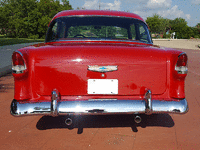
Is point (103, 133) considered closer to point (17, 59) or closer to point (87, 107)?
point (87, 107)

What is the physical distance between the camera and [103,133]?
10.4 ft

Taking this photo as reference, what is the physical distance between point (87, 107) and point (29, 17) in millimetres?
55764

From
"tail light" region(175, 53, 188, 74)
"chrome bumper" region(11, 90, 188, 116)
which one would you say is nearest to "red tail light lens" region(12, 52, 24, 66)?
"chrome bumper" region(11, 90, 188, 116)

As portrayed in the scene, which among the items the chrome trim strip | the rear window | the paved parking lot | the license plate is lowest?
the paved parking lot

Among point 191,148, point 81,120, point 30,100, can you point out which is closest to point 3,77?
point 81,120

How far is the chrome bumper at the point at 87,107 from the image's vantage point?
261 centimetres

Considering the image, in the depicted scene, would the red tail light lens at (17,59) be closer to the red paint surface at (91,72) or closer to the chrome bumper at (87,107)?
the red paint surface at (91,72)

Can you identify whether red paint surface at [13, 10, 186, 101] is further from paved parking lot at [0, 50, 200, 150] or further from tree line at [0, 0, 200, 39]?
tree line at [0, 0, 200, 39]

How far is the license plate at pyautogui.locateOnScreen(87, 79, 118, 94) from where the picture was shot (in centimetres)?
273

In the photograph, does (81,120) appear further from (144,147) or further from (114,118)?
(144,147)

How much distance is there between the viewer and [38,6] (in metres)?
54.7

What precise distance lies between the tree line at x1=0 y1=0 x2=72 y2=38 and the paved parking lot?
50724 millimetres

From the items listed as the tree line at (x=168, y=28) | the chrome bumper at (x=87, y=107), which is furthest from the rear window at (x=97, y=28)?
the tree line at (x=168, y=28)

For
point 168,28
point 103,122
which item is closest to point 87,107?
point 103,122
